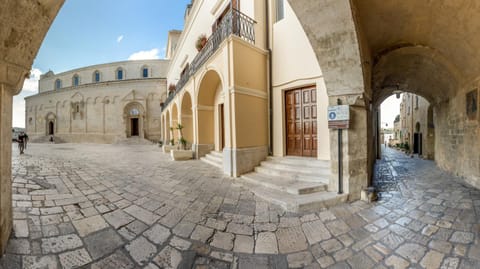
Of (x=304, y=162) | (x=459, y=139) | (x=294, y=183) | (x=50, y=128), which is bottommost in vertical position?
(x=294, y=183)

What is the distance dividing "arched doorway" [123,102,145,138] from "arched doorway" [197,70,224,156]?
65.4 ft

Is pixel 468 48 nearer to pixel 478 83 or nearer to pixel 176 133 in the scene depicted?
pixel 478 83

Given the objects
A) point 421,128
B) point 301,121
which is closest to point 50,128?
point 301,121

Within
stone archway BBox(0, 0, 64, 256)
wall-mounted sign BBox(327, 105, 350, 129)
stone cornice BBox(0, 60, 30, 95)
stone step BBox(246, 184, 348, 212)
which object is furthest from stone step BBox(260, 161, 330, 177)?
stone cornice BBox(0, 60, 30, 95)

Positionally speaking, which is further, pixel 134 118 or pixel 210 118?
pixel 134 118

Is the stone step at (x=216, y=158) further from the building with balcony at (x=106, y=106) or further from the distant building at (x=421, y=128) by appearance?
the building with balcony at (x=106, y=106)

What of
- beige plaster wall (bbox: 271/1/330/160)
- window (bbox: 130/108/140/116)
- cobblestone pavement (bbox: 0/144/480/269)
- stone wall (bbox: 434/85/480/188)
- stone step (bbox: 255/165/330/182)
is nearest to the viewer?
cobblestone pavement (bbox: 0/144/480/269)

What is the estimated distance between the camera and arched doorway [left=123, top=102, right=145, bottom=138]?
26.1 meters

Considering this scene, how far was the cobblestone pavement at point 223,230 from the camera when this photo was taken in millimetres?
2287

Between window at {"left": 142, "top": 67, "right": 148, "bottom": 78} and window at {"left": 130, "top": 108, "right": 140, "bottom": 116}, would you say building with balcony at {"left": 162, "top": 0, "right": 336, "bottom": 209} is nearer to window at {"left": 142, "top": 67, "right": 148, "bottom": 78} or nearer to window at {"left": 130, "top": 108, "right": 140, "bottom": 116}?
window at {"left": 130, "top": 108, "right": 140, "bottom": 116}

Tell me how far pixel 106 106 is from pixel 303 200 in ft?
101

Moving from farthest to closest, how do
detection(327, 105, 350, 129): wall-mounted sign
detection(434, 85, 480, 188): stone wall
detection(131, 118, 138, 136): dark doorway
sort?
detection(131, 118, 138, 136): dark doorway < detection(434, 85, 480, 188): stone wall < detection(327, 105, 350, 129): wall-mounted sign

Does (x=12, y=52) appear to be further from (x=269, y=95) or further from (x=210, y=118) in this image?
(x=210, y=118)

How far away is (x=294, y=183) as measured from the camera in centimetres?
459
